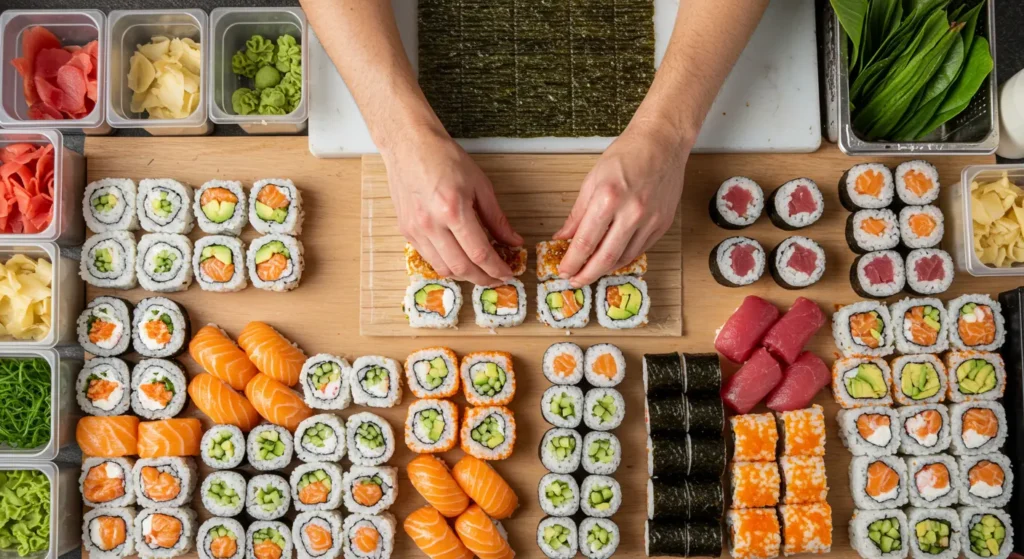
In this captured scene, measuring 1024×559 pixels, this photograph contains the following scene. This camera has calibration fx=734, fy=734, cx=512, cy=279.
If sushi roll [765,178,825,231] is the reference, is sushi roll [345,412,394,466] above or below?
below

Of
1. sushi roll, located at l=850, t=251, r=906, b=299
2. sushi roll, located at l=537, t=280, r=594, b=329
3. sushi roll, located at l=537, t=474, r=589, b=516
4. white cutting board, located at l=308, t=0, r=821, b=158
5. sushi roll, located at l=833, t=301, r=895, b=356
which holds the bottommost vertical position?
sushi roll, located at l=537, t=474, r=589, b=516

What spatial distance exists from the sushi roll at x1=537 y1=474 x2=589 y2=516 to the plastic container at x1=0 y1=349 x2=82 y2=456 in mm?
1795

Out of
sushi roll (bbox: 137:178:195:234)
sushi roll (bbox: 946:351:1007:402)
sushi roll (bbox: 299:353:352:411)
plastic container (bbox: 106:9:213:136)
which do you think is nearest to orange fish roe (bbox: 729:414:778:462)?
sushi roll (bbox: 946:351:1007:402)

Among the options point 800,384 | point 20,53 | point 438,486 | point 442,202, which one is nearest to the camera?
point 442,202

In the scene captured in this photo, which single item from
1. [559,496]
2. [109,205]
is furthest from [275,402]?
[559,496]

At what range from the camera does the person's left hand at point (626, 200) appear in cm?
235

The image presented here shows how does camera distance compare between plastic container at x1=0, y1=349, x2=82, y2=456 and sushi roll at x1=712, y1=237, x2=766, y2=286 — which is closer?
plastic container at x1=0, y1=349, x2=82, y2=456

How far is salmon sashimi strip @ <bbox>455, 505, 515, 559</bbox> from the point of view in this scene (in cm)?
267

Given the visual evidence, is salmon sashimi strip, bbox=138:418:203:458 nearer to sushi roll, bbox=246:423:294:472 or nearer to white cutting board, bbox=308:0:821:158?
sushi roll, bbox=246:423:294:472

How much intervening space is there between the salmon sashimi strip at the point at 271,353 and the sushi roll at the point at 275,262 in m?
0.17

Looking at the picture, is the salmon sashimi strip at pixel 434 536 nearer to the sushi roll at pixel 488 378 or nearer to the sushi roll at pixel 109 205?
the sushi roll at pixel 488 378

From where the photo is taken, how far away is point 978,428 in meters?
2.76

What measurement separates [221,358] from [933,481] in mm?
2698

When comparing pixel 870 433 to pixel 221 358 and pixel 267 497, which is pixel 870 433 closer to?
pixel 267 497
